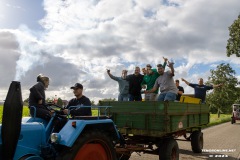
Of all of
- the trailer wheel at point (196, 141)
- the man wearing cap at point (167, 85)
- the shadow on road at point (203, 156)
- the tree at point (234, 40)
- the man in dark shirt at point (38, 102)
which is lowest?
the shadow on road at point (203, 156)

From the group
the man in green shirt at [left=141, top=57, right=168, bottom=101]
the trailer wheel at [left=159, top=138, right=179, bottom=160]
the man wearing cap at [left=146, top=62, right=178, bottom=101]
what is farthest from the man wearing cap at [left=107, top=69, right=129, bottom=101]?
the trailer wheel at [left=159, top=138, right=179, bottom=160]

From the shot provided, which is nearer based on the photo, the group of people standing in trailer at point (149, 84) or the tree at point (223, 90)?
the group of people standing in trailer at point (149, 84)

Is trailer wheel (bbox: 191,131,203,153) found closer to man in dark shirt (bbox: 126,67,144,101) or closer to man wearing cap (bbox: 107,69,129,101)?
man in dark shirt (bbox: 126,67,144,101)

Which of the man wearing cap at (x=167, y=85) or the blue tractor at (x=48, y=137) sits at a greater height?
the man wearing cap at (x=167, y=85)

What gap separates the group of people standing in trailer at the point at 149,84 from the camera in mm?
7797

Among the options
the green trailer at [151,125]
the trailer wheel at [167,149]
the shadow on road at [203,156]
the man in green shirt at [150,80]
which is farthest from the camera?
the man in green shirt at [150,80]

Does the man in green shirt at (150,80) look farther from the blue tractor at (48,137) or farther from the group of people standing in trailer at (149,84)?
the blue tractor at (48,137)

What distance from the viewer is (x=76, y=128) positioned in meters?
4.42

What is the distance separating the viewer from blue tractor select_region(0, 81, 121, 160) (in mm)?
3643

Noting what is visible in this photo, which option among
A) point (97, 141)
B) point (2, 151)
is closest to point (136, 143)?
point (97, 141)

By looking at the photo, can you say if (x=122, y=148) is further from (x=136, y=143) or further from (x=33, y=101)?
(x=33, y=101)

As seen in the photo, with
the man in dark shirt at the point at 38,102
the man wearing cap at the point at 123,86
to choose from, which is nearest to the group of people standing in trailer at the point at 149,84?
the man wearing cap at the point at 123,86

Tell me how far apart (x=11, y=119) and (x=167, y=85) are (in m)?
4.91

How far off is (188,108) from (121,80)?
102 inches
